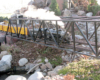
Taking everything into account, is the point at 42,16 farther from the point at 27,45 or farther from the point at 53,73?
the point at 53,73

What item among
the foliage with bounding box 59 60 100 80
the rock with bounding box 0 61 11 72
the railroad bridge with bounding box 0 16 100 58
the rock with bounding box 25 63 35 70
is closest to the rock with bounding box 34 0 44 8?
the railroad bridge with bounding box 0 16 100 58

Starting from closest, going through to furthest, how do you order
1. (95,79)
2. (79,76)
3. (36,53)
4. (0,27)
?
(95,79)
(79,76)
(36,53)
(0,27)

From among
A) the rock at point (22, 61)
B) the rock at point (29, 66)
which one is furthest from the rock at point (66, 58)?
the rock at point (22, 61)

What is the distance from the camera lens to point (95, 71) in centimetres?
620

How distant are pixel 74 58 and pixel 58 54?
131 centimetres

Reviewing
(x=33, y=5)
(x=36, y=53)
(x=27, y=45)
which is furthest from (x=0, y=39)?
(x=33, y=5)

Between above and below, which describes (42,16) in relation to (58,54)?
above

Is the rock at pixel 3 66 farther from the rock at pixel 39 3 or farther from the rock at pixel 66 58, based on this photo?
the rock at pixel 39 3

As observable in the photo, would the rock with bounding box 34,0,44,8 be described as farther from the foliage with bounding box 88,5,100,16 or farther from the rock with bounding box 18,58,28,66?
the rock with bounding box 18,58,28,66

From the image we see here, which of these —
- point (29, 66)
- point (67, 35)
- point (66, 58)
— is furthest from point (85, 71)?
point (29, 66)

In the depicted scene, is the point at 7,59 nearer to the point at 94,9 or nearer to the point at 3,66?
the point at 3,66

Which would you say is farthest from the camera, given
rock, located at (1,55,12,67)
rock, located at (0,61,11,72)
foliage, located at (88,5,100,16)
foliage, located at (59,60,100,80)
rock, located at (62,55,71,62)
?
foliage, located at (88,5,100,16)

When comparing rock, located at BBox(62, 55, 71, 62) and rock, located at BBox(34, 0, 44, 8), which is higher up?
rock, located at BBox(34, 0, 44, 8)

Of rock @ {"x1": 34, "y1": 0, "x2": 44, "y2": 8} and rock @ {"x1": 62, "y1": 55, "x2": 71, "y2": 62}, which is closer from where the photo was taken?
rock @ {"x1": 62, "y1": 55, "x2": 71, "y2": 62}
